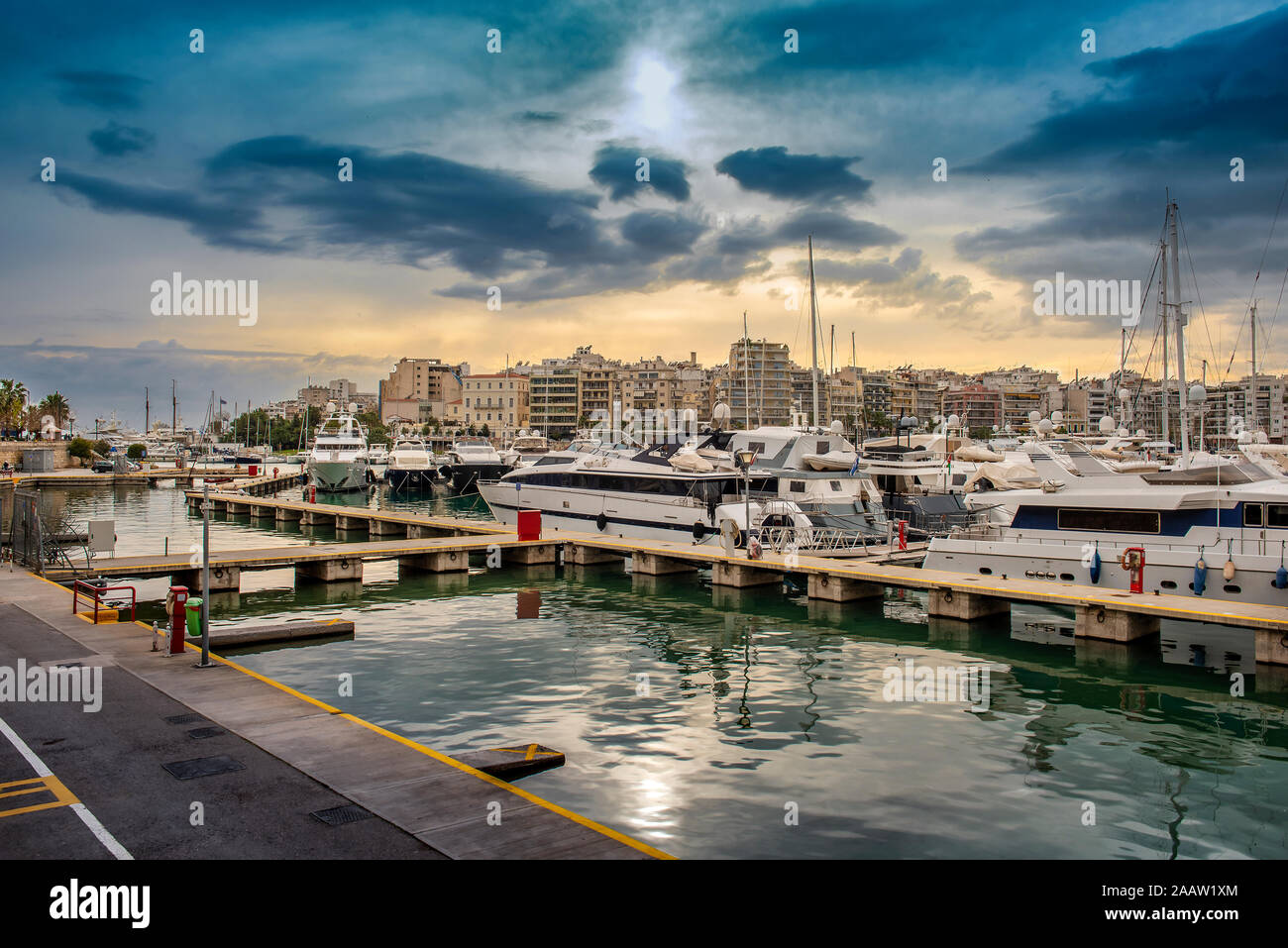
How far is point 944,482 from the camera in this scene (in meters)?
47.9

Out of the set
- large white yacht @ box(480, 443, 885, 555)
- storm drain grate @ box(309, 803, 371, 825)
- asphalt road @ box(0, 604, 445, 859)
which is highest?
large white yacht @ box(480, 443, 885, 555)

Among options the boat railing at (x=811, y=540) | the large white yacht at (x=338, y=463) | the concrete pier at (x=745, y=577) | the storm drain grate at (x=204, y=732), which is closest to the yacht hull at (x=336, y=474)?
the large white yacht at (x=338, y=463)

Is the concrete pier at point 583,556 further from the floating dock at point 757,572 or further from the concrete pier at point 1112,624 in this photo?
the concrete pier at point 1112,624

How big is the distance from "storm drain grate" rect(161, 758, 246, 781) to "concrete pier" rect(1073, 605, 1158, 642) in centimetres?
1906

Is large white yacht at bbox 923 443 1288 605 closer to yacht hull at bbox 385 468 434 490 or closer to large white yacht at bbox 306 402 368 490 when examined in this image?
large white yacht at bbox 306 402 368 490

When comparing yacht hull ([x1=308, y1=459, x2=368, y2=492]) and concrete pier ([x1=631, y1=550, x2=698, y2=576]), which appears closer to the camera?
concrete pier ([x1=631, y1=550, x2=698, y2=576])

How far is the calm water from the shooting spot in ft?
36.7

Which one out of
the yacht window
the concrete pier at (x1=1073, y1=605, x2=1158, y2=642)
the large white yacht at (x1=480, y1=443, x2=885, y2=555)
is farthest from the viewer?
the large white yacht at (x1=480, y1=443, x2=885, y2=555)

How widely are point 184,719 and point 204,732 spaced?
74cm

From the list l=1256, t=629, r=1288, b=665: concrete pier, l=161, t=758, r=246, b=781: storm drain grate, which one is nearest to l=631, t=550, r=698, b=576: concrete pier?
l=1256, t=629, r=1288, b=665: concrete pier

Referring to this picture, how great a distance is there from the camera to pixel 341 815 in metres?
8.95

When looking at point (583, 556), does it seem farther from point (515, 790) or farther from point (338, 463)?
point (338, 463)

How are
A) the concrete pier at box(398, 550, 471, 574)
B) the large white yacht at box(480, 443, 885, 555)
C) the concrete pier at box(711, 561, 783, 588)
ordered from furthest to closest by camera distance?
the concrete pier at box(398, 550, 471, 574) < the large white yacht at box(480, 443, 885, 555) < the concrete pier at box(711, 561, 783, 588)

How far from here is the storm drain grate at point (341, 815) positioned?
347 inches
